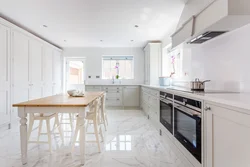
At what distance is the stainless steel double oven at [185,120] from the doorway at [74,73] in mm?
4917

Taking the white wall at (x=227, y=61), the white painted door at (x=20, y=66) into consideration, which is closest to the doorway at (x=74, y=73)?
the white painted door at (x=20, y=66)

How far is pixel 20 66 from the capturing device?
4012 millimetres

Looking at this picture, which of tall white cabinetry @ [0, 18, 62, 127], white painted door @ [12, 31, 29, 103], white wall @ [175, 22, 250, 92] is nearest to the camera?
white wall @ [175, 22, 250, 92]

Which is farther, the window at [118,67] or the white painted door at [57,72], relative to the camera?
the window at [118,67]

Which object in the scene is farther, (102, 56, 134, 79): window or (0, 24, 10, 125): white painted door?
(102, 56, 134, 79): window

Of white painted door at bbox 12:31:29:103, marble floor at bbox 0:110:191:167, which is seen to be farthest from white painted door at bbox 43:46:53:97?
marble floor at bbox 0:110:191:167

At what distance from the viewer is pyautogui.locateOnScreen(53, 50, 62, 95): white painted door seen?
19.6 feet

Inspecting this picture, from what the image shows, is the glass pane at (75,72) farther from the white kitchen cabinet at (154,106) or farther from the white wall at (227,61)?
the white wall at (227,61)

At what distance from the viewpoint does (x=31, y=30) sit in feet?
14.8

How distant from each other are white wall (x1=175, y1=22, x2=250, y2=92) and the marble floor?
3.66 feet

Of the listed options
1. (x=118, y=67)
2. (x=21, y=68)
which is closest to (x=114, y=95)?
(x=118, y=67)

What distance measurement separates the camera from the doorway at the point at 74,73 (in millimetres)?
6891

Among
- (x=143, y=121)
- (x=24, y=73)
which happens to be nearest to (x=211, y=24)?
(x=143, y=121)

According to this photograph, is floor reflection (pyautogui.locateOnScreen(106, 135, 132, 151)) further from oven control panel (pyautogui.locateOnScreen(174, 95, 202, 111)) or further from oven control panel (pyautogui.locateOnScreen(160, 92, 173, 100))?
oven control panel (pyautogui.locateOnScreen(174, 95, 202, 111))
